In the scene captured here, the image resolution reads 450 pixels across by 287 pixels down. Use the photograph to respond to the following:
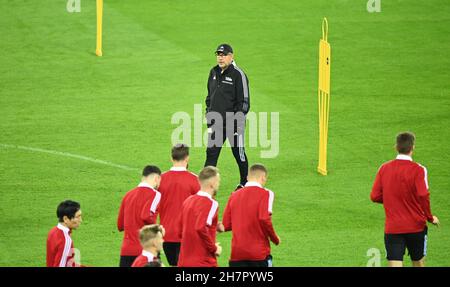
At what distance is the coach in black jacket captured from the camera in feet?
53.5

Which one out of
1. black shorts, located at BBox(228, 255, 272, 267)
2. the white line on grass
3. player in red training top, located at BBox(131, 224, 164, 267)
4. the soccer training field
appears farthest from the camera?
the white line on grass

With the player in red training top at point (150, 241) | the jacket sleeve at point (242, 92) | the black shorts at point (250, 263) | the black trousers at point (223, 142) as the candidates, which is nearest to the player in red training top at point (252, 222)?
the black shorts at point (250, 263)

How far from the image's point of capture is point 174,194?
40.2 ft

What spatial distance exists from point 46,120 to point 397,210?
11040 mm

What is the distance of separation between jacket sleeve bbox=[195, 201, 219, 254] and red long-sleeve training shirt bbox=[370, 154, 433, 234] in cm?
238

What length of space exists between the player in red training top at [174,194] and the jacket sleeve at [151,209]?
1.57 ft

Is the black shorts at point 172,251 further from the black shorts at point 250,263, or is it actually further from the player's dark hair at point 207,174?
the player's dark hair at point 207,174

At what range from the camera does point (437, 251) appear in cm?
1431

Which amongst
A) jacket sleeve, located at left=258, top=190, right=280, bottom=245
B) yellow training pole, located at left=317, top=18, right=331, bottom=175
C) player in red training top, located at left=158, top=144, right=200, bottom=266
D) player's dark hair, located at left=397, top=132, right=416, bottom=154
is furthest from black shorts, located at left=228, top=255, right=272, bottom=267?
yellow training pole, located at left=317, top=18, right=331, bottom=175

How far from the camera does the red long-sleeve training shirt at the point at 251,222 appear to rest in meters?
11.4

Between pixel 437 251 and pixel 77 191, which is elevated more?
pixel 77 191

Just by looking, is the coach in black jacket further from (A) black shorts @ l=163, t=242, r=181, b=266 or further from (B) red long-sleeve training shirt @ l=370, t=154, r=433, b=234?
(B) red long-sleeve training shirt @ l=370, t=154, r=433, b=234
